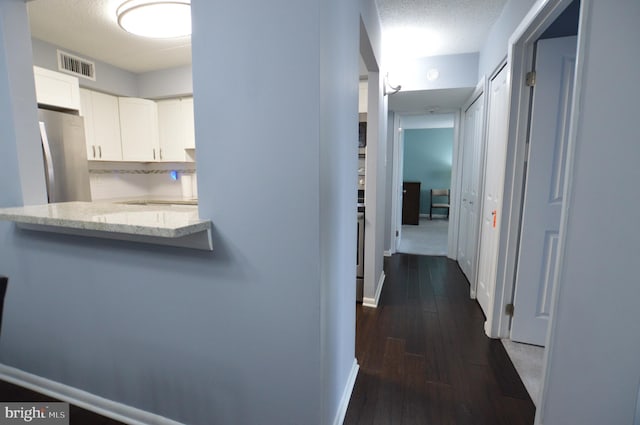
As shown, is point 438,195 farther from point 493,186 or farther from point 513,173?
point 513,173

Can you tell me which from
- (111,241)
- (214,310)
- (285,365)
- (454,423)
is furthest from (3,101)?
(454,423)

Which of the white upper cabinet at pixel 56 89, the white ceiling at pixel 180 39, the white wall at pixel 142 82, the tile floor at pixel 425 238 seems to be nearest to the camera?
the white ceiling at pixel 180 39

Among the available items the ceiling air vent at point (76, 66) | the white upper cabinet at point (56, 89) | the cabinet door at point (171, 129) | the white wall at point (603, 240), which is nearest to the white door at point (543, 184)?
the white wall at point (603, 240)

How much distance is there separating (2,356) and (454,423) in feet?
8.47

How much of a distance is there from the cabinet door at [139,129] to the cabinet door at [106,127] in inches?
2.3

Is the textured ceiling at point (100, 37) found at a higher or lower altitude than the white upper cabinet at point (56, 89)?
higher

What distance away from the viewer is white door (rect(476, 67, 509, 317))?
7.04ft

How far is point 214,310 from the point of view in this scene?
1.19m

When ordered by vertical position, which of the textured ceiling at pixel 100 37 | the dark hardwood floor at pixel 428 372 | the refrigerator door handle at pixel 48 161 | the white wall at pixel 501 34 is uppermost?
the textured ceiling at pixel 100 37

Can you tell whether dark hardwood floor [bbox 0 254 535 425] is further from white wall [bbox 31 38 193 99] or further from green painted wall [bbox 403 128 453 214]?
green painted wall [bbox 403 128 453 214]

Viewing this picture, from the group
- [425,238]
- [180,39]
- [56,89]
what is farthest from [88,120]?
[425,238]

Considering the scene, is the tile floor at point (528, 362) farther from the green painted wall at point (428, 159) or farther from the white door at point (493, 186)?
the green painted wall at point (428, 159)

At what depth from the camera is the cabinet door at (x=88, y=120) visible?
10.7 ft

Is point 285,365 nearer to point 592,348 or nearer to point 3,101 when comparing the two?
point 592,348
